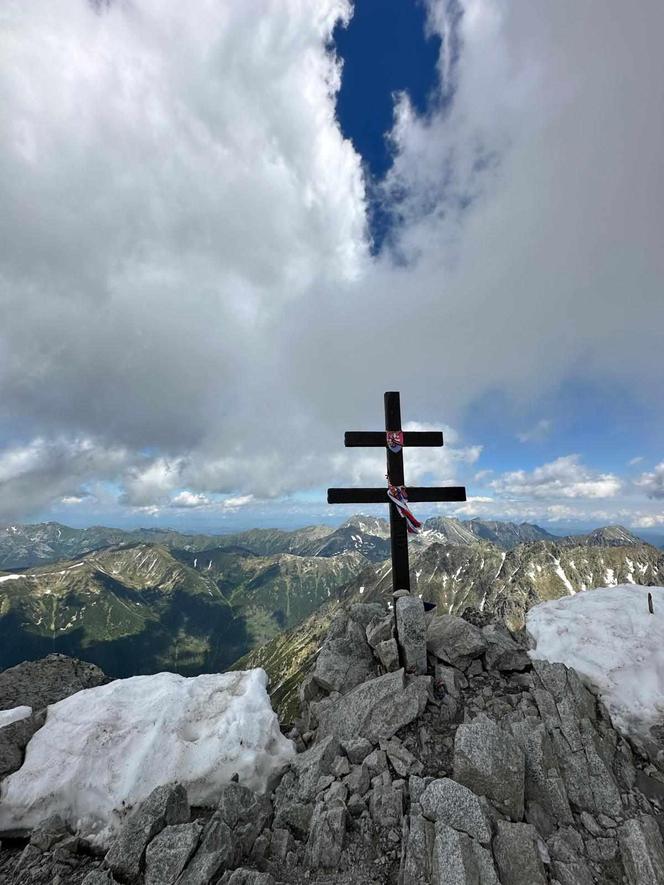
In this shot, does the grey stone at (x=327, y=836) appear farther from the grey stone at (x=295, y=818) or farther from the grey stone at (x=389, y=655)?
the grey stone at (x=389, y=655)

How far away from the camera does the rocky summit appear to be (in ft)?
23.2

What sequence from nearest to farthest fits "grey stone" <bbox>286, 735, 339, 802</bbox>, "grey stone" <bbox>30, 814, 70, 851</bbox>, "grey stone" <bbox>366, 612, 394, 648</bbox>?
"grey stone" <bbox>30, 814, 70, 851</bbox> → "grey stone" <bbox>286, 735, 339, 802</bbox> → "grey stone" <bbox>366, 612, 394, 648</bbox>

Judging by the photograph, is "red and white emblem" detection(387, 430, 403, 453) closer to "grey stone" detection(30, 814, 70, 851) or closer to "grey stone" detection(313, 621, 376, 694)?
"grey stone" detection(313, 621, 376, 694)

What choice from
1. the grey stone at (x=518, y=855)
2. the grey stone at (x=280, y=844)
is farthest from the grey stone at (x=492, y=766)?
the grey stone at (x=280, y=844)

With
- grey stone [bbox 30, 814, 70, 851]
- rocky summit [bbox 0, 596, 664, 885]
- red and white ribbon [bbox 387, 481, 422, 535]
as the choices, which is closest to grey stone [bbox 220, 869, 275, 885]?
rocky summit [bbox 0, 596, 664, 885]

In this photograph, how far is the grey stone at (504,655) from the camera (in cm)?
1250

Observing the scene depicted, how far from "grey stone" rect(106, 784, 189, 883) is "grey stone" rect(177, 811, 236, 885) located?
960 millimetres

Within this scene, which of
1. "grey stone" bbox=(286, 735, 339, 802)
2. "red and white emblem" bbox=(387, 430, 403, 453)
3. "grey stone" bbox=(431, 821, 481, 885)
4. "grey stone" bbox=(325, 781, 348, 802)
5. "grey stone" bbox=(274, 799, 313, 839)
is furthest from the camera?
"red and white emblem" bbox=(387, 430, 403, 453)

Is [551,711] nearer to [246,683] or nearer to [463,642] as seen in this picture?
[463,642]

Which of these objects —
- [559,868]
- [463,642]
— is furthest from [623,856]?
[463,642]

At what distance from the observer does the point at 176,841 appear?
735 centimetres

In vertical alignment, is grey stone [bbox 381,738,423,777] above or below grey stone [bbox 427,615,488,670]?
below

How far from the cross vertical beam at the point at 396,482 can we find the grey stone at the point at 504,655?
369 centimetres

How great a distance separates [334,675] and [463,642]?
465 centimetres
